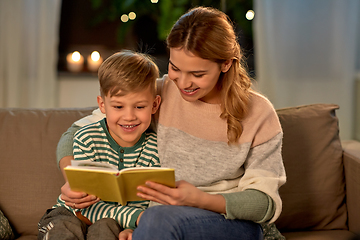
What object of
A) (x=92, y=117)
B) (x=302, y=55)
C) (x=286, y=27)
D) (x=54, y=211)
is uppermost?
(x=286, y=27)

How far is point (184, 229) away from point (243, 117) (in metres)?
0.52

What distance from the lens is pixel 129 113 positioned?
1.42 metres

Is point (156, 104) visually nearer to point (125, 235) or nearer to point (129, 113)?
point (129, 113)

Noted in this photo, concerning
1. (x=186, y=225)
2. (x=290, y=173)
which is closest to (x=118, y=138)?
(x=186, y=225)

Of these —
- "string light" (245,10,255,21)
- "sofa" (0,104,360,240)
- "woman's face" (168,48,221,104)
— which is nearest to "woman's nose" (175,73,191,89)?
"woman's face" (168,48,221,104)

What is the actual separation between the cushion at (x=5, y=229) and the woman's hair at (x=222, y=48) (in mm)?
1021

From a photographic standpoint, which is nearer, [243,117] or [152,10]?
[243,117]

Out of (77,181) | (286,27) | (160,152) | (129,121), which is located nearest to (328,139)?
(160,152)

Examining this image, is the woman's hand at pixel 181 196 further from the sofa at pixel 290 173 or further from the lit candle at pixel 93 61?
the lit candle at pixel 93 61

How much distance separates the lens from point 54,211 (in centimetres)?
149

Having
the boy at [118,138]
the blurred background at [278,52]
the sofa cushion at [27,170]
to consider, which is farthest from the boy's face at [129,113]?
the blurred background at [278,52]

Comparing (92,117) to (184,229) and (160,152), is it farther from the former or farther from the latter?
(184,229)

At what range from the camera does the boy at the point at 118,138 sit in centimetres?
139

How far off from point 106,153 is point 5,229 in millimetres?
583
